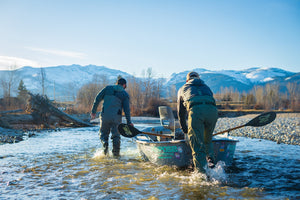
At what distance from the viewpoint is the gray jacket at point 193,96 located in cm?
450

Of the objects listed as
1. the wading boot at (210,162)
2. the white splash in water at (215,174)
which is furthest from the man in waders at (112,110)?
the white splash in water at (215,174)

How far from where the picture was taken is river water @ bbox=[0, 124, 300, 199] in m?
4.06

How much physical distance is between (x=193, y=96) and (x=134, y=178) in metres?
2.01

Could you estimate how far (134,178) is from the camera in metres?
5.01

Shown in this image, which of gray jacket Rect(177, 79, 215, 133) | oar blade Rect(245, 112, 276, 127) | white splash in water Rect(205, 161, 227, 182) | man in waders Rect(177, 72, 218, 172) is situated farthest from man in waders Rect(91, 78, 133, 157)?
oar blade Rect(245, 112, 276, 127)

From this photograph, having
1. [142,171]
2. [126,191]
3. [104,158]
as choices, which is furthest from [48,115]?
[126,191]

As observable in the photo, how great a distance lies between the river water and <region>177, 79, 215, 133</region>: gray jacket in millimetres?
1247

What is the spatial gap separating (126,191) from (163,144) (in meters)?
1.34

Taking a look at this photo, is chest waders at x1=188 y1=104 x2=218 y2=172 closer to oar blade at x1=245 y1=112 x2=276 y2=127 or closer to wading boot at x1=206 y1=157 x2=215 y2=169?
wading boot at x1=206 y1=157 x2=215 y2=169

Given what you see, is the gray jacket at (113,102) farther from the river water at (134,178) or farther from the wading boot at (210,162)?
the wading boot at (210,162)

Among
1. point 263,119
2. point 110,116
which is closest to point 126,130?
A: point 110,116

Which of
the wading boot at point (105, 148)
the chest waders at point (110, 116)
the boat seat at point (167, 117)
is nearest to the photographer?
the chest waders at point (110, 116)

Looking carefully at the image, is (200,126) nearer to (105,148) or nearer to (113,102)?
(113,102)

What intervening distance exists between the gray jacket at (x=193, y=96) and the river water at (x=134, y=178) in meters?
1.25
